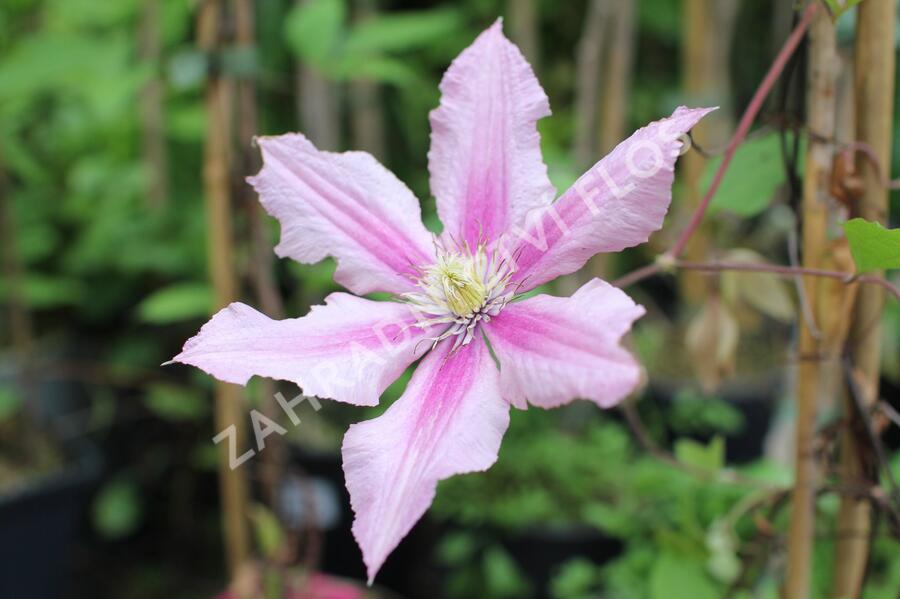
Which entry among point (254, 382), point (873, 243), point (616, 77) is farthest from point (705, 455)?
point (616, 77)

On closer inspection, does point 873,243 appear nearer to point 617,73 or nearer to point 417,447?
point 417,447

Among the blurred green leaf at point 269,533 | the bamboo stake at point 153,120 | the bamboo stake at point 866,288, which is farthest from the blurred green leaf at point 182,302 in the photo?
the bamboo stake at point 866,288

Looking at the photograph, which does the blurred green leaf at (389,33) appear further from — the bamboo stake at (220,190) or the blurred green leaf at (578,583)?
the blurred green leaf at (578,583)

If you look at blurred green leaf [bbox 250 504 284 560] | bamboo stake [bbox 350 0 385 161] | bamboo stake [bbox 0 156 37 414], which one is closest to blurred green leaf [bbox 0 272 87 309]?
bamboo stake [bbox 0 156 37 414]

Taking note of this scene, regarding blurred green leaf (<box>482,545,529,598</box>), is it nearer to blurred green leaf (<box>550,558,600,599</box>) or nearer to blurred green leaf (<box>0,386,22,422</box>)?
blurred green leaf (<box>550,558,600,599</box>)

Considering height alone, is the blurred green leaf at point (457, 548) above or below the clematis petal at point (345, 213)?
below

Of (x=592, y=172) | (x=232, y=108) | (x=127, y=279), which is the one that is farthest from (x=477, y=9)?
(x=592, y=172)

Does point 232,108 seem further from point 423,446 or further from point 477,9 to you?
point 477,9
